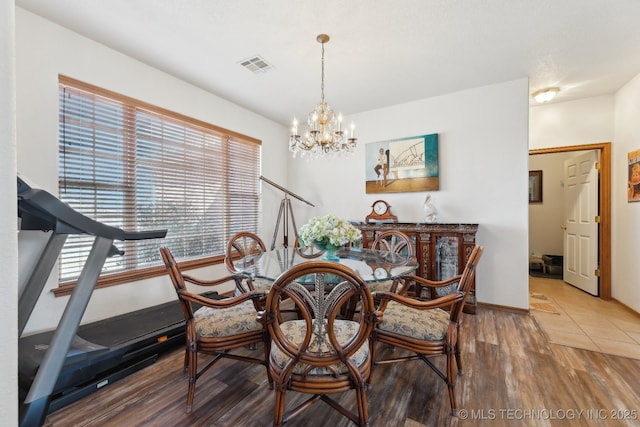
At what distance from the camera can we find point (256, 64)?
9.18 feet

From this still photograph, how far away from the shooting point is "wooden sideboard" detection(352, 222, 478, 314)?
3.09 meters

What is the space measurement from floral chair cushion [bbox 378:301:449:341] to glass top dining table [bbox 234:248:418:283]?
262 millimetres

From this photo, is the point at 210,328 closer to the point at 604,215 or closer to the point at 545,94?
the point at 545,94

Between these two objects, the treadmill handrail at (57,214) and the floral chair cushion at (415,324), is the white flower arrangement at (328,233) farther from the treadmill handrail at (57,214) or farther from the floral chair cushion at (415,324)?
the treadmill handrail at (57,214)

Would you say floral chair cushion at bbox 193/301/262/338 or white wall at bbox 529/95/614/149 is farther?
white wall at bbox 529/95/614/149

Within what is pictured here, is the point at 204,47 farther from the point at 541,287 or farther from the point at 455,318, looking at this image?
the point at 541,287

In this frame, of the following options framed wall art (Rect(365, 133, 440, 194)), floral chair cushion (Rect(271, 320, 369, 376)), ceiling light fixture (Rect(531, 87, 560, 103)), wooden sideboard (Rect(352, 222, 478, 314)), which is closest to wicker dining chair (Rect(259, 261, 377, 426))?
floral chair cushion (Rect(271, 320, 369, 376))

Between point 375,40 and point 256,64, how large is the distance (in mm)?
1225

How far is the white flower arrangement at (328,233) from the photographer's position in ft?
6.57

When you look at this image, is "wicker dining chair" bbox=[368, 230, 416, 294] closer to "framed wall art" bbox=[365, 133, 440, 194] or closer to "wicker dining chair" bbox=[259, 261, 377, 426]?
"wicker dining chair" bbox=[259, 261, 377, 426]

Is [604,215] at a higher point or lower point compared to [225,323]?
higher

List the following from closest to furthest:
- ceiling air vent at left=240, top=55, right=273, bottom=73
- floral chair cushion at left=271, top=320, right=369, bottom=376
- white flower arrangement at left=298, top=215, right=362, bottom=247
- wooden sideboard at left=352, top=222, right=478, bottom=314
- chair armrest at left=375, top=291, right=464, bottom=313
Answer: floral chair cushion at left=271, top=320, right=369, bottom=376 < chair armrest at left=375, top=291, right=464, bottom=313 < white flower arrangement at left=298, top=215, right=362, bottom=247 < ceiling air vent at left=240, top=55, right=273, bottom=73 < wooden sideboard at left=352, top=222, right=478, bottom=314

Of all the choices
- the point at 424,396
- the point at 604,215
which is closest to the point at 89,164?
the point at 424,396

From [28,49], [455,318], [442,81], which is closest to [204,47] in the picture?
[28,49]
